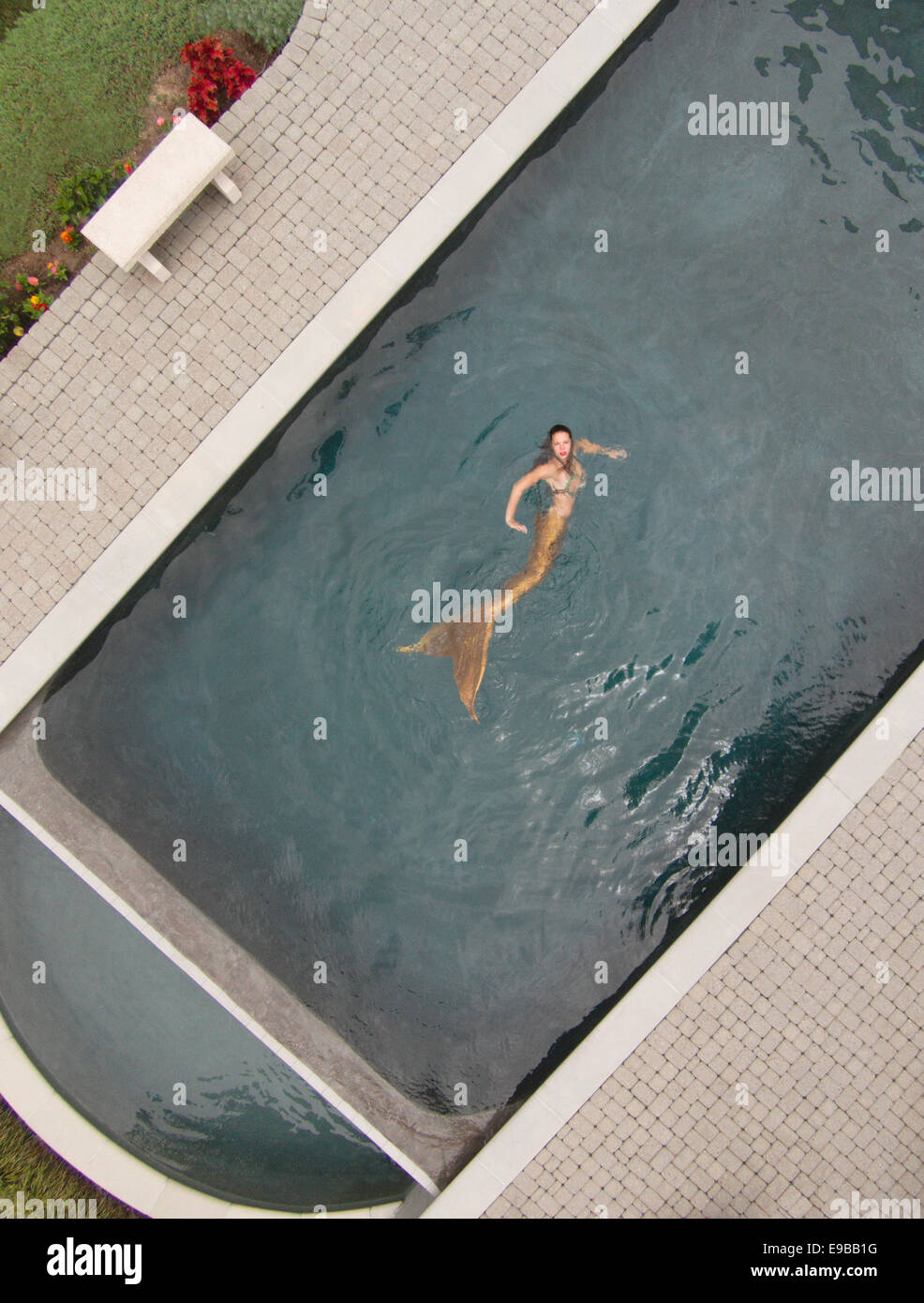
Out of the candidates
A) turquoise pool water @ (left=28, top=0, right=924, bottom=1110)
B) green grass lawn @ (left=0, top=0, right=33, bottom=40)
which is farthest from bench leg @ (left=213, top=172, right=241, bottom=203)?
green grass lawn @ (left=0, top=0, right=33, bottom=40)

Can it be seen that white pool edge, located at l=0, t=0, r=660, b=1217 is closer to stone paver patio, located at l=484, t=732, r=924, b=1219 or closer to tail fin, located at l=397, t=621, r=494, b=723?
stone paver patio, located at l=484, t=732, r=924, b=1219

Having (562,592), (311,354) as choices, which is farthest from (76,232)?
(562,592)

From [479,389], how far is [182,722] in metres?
3.93

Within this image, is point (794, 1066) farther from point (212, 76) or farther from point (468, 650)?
point (212, 76)

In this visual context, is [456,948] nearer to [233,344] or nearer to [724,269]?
[233,344]

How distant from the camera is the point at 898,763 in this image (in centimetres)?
619

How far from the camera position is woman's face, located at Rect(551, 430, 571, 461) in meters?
6.45

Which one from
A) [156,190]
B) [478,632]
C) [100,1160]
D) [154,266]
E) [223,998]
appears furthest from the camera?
[478,632]

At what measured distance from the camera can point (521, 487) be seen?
6777 millimetres

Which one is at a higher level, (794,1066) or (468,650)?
(468,650)

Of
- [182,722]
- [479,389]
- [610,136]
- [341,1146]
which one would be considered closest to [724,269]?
[610,136]

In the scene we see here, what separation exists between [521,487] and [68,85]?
16.3 ft

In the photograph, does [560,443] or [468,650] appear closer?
[560,443]

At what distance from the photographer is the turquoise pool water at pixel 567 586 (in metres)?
6.78
